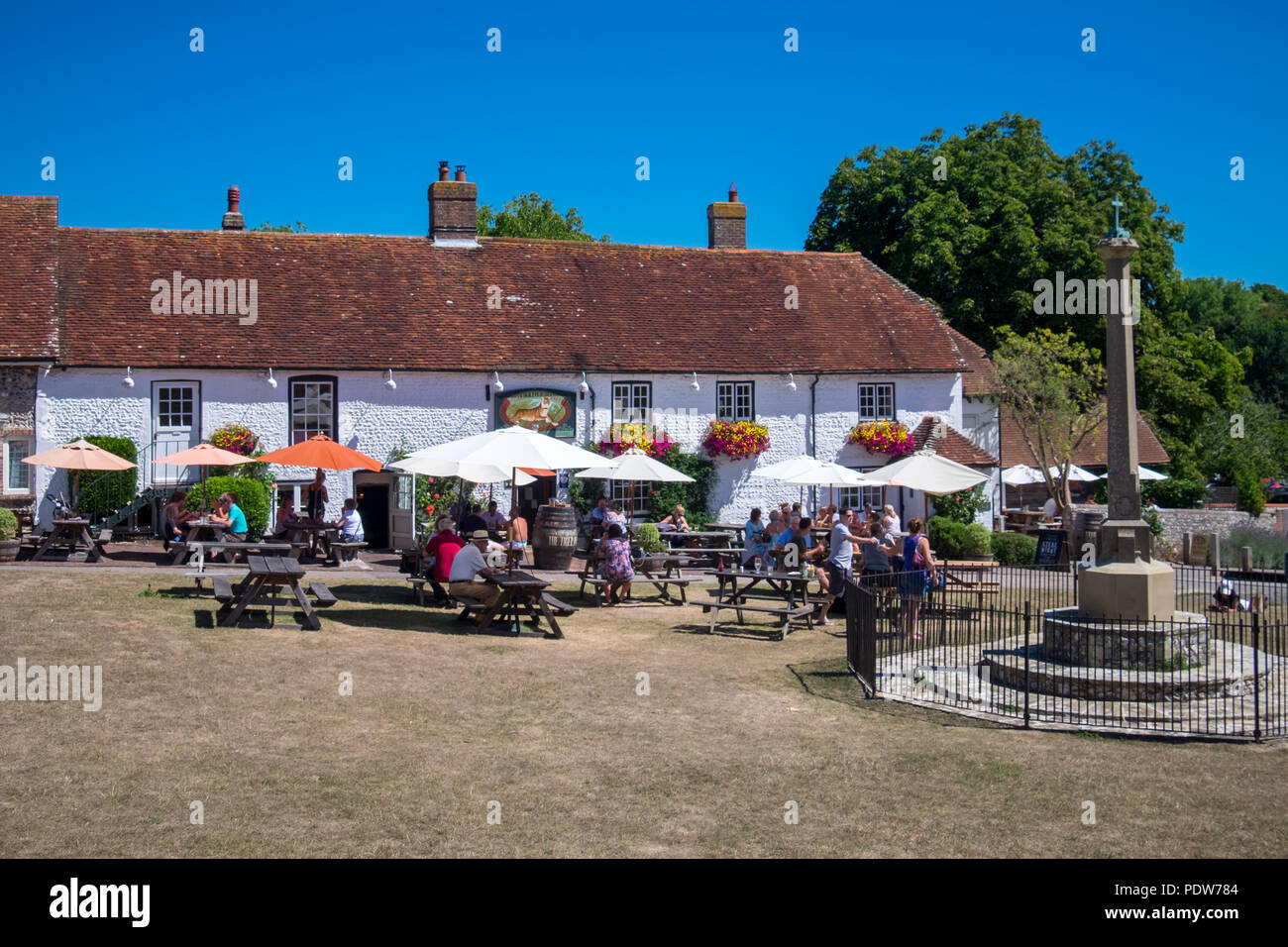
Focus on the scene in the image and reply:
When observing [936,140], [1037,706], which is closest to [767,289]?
[936,140]

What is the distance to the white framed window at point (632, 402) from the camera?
28203 millimetres

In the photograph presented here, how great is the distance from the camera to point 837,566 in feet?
57.7

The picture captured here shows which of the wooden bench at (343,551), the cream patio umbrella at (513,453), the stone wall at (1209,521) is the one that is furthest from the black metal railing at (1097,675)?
the stone wall at (1209,521)

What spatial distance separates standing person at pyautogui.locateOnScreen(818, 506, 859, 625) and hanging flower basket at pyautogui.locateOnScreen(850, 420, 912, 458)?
11.8m

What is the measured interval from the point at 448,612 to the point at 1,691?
6747mm

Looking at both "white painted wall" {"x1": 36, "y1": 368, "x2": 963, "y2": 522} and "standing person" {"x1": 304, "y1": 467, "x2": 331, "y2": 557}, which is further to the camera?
"white painted wall" {"x1": 36, "y1": 368, "x2": 963, "y2": 522}

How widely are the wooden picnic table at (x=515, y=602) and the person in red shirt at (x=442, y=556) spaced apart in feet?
3.68

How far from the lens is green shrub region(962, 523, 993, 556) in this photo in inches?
1086

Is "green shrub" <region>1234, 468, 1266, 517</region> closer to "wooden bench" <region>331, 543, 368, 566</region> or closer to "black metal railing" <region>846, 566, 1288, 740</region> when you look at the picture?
"black metal railing" <region>846, 566, 1288, 740</region>

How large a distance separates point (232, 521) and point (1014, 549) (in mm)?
18017

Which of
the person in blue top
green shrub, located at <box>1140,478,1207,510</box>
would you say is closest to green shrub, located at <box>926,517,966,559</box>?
green shrub, located at <box>1140,478,1207,510</box>

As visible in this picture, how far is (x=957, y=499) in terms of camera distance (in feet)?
97.4

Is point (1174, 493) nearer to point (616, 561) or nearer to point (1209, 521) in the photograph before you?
point (1209, 521)

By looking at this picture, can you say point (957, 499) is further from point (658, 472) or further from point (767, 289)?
point (658, 472)
